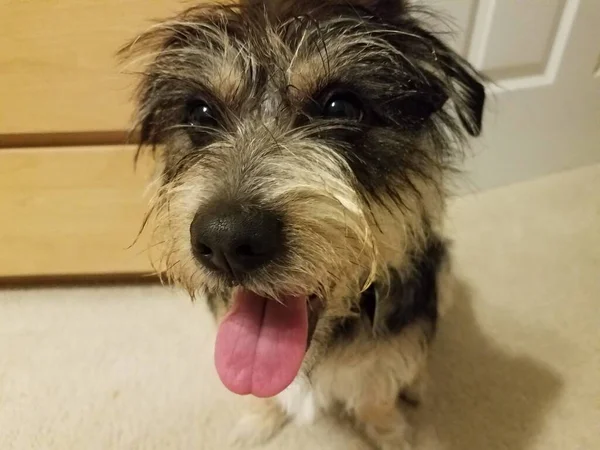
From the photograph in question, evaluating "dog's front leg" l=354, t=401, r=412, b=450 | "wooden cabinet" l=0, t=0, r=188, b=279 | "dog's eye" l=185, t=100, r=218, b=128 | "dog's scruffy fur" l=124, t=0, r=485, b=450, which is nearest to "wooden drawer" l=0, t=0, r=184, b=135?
"wooden cabinet" l=0, t=0, r=188, b=279

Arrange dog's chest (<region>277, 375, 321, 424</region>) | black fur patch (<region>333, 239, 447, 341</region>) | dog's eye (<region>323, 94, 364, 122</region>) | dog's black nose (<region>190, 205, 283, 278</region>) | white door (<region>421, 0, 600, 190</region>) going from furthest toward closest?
white door (<region>421, 0, 600, 190</region>)
dog's chest (<region>277, 375, 321, 424</region>)
black fur patch (<region>333, 239, 447, 341</region>)
dog's eye (<region>323, 94, 364, 122</region>)
dog's black nose (<region>190, 205, 283, 278</region>)

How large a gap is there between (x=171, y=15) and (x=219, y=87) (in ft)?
1.23

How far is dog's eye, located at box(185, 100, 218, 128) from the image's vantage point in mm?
972

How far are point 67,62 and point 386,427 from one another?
0.99 m

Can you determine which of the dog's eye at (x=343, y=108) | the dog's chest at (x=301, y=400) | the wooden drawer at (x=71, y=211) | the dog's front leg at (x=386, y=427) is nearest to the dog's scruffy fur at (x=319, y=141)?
the dog's eye at (x=343, y=108)

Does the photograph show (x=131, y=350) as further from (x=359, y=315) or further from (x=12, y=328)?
(x=359, y=315)

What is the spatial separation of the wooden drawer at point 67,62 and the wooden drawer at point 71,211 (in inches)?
3.4

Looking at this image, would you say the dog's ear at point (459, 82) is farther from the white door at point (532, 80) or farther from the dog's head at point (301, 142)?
the white door at point (532, 80)

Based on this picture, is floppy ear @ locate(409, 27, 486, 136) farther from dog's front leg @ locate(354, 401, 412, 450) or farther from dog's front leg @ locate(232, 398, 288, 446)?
dog's front leg @ locate(232, 398, 288, 446)

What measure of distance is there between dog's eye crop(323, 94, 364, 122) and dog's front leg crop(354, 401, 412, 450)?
651mm

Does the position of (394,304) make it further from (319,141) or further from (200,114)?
(200,114)

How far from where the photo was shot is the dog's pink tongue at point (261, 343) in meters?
0.96

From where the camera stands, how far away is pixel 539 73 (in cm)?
177

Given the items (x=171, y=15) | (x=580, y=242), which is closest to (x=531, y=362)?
(x=580, y=242)
